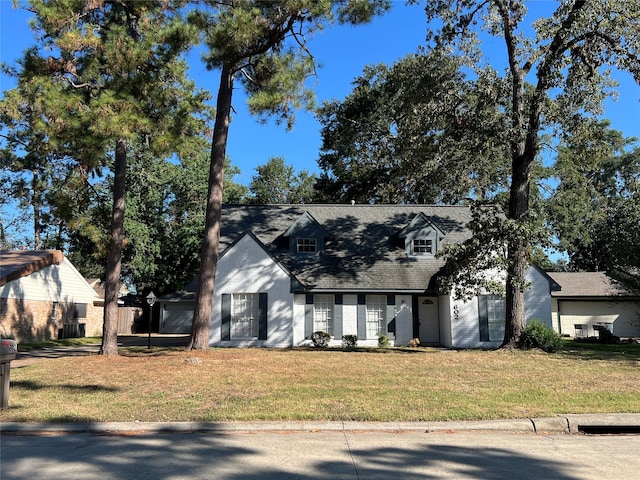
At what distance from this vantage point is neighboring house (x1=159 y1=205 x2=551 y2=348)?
67.8 ft

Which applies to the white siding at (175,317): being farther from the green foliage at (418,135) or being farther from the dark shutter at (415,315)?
the dark shutter at (415,315)

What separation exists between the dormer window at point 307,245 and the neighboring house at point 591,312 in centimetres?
1554

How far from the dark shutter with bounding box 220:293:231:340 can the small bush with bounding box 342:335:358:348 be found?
15.4ft

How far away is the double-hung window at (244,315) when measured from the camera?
20625 mm

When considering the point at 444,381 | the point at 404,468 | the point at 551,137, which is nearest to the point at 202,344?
the point at 444,381

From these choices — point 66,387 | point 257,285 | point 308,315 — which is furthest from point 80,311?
point 66,387

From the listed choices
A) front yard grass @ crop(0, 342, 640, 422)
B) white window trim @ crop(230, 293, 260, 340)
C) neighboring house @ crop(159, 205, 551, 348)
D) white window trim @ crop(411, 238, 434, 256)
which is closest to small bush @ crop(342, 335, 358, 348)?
neighboring house @ crop(159, 205, 551, 348)

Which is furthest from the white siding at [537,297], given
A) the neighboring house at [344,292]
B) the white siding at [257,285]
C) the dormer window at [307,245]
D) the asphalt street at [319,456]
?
the asphalt street at [319,456]

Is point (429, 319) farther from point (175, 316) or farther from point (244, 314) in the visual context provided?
point (175, 316)

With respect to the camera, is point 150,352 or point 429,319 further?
point 429,319

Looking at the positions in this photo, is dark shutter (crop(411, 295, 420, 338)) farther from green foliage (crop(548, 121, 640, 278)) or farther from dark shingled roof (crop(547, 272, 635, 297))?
dark shingled roof (crop(547, 272, 635, 297))

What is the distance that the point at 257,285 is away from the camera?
20.8m

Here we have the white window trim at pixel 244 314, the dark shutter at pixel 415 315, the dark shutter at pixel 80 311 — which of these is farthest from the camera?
A: the dark shutter at pixel 80 311

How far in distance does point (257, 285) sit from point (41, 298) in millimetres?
12688
